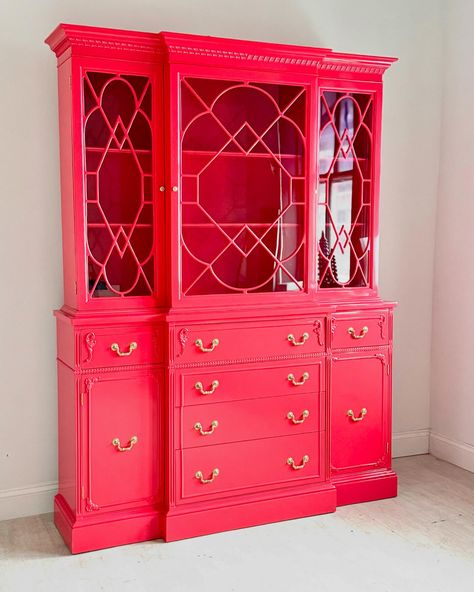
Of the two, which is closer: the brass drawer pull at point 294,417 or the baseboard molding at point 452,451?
the brass drawer pull at point 294,417

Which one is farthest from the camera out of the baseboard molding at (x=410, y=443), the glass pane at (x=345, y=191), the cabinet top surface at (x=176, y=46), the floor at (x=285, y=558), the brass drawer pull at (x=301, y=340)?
the baseboard molding at (x=410, y=443)

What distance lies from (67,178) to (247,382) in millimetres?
1163

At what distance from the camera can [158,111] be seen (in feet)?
9.86

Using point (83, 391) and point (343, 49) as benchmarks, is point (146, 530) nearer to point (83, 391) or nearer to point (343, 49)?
point (83, 391)

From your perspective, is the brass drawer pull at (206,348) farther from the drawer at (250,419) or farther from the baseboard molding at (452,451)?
the baseboard molding at (452,451)

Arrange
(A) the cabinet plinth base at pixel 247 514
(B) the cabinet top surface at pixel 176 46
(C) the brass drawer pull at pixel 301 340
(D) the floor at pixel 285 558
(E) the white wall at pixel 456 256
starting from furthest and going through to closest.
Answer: (E) the white wall at pixel 456 256, (C) the brass drawer pull at pixel 301 340, (A) the cabinet plinth base at pixel 247 514, (B) the cabinet top surface at pixel 176 46, (D) the floor at pixel 285 558

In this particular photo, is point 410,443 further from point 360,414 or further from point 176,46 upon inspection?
point 176,46

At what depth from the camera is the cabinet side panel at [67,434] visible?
300 centimetres

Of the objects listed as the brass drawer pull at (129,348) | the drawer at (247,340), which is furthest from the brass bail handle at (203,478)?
the brass drawer pull at (129,348)

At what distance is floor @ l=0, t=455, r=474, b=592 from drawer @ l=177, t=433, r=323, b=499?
197mm

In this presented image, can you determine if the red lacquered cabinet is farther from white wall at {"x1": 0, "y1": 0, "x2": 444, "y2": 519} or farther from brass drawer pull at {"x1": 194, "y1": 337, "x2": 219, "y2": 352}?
white wall at {"x1": 0, "y1": 0, "x2": 444, "y2": 519}

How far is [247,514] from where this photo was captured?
3188 millimetres

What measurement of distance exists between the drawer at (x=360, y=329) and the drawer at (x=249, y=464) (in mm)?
468
